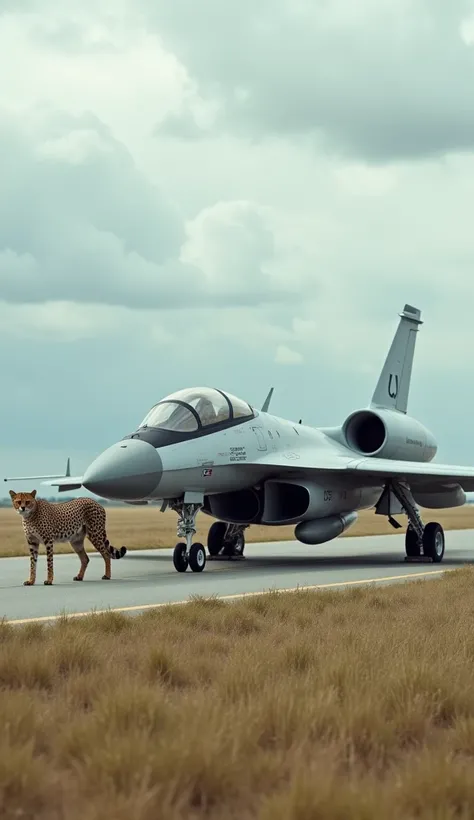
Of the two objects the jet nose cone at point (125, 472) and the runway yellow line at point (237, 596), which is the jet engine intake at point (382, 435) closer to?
the runway yellow line at point (237, 596)

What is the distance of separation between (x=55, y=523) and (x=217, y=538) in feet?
28.6

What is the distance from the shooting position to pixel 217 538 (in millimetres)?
23000

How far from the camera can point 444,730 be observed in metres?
5.32

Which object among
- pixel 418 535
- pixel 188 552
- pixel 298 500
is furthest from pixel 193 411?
pixel 418 535

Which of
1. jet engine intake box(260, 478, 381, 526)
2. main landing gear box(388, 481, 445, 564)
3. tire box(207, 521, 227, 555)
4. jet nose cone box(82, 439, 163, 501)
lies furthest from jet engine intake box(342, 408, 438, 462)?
jet nose cone box(82, 439, 163, 501)

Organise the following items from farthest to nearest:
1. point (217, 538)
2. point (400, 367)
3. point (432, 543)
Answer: point (400, 367) < point (217, 538) < point (432, 543)

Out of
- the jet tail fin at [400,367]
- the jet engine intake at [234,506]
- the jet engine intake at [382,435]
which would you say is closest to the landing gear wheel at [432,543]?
the jet engine intake at [382,435]

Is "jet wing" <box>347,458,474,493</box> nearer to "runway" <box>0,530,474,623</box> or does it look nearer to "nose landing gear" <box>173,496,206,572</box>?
"runway" <box>0,530,474,623</box>

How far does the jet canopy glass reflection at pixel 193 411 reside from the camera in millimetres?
17875

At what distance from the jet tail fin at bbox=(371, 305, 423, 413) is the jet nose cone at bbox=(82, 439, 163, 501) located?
10534 mm

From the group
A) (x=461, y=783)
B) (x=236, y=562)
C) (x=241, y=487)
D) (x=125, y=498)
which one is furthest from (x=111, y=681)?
(x=236, y=562)

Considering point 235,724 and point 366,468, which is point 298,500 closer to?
point 366,468

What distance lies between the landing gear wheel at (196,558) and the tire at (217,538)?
16.6 ft

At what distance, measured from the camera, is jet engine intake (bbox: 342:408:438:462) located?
77.9ft
